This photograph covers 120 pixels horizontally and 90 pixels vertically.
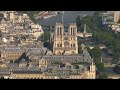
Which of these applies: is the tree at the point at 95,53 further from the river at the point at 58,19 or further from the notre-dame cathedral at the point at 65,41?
the river at the point at 58,19

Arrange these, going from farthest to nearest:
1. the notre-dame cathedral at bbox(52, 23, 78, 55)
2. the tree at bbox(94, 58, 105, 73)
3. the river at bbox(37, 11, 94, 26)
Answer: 1. the river at bbox(37, 11, 94, 26)
2. the notre-dame cathedral at bbox(52, 23, 78, 55)
3. the tree at bbox(94, 58, 105, 73)

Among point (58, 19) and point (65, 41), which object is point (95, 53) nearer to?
point (65, 41)

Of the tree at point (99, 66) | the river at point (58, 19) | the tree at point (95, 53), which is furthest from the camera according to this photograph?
the river at point (58, 19)

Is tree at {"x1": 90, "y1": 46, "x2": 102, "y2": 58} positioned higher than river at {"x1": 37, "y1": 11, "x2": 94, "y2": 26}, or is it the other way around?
river at {"x1": 37, "y1": 11, "x2": 94, "y2": 26}

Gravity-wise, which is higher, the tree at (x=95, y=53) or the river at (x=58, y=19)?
the river at (x=58, y=19)

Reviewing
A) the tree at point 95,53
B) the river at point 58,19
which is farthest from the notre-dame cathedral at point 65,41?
the river at point 58,19

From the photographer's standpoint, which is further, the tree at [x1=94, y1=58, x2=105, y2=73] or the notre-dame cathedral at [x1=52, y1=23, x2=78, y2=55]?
the notre-dame cathedral at [x1=52, y1=23, x2=78, y2=55]

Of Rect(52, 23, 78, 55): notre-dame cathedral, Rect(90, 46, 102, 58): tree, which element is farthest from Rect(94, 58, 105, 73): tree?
Rect(52, 23, 78, 55): notre-dame cathedral

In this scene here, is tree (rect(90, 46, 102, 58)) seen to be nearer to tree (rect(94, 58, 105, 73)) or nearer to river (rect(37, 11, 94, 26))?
tree (rect(94, 58, 105, 73))

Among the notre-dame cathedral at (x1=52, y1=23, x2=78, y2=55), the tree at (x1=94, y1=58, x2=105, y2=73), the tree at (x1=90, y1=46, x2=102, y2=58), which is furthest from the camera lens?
the notre-dame cathedral at (x1=52, y1=23, x2=78, y2=55)
